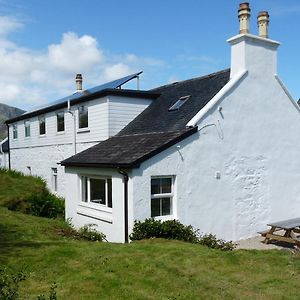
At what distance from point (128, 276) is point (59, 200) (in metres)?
13.1

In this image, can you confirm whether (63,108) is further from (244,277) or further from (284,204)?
(244,277)

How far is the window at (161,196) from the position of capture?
13.5 meters

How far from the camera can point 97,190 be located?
15625 mm

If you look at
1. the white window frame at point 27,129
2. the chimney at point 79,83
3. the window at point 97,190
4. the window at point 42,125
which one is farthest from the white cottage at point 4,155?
the window at point 97,190

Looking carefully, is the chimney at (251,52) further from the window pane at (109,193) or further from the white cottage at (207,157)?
the window pane at (109,193)

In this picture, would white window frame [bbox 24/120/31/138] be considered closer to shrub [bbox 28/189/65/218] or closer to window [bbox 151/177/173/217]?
shrub [bbox 28/189/65/218]

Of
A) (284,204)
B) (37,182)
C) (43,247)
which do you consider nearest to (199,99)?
(284,204)

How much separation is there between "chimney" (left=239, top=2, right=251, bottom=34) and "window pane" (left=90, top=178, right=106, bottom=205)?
831 cm

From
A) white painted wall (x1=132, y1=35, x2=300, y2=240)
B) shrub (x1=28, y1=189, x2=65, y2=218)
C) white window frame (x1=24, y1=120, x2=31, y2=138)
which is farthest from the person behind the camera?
white window frame (x1=24, y1=120, x2=31, y2=138)

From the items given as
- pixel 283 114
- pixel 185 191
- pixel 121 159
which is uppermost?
pixel 283 114

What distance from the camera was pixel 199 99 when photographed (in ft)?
52.6

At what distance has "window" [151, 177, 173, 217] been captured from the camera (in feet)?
44.2

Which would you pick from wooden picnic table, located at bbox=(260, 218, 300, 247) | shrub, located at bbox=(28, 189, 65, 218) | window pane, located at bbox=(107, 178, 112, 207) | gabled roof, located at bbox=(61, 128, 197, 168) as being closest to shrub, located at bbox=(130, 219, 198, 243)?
gabled roof, located at bbox=(61, 128, 197, 168)

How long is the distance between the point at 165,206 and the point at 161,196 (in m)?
0.44
